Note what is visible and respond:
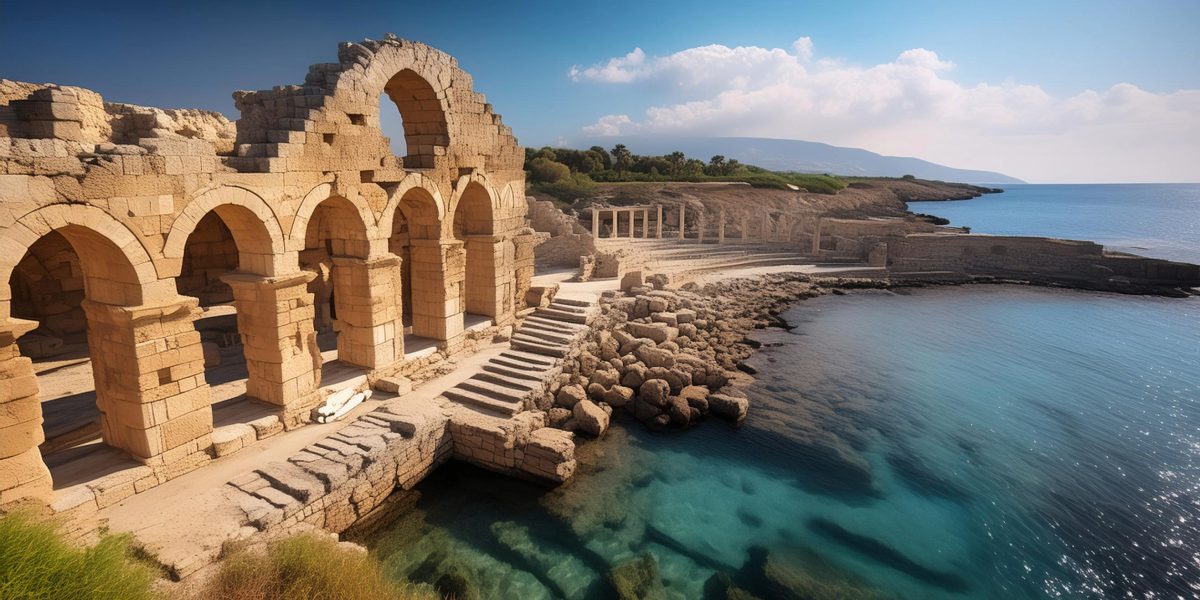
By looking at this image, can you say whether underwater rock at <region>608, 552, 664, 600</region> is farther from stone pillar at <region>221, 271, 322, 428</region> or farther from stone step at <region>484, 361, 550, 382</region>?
stone pillar at <region>221, 271, 322, 428</region>

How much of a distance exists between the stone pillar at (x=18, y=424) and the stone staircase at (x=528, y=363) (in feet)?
20.8

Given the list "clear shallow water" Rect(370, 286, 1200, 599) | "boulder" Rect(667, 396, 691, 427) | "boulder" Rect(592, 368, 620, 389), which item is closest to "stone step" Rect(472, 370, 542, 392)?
"boulder" Rect(592, 368, 620, 389)

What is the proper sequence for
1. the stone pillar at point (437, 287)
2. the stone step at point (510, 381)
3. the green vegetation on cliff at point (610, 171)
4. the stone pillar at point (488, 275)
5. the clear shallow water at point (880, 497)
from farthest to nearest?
the green vegetation on cliff at point (610, 171)
the stone pillar at point (488, 275)
the stone pillar at point (437, 287)
the stone step at point (510, 381)
the clear shallow water at point (880, 497)

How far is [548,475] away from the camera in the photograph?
10539 millimetres

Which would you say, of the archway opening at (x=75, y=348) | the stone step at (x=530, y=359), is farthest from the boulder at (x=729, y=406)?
the archway opening at (x=75, y=348)

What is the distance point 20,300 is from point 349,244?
7083mm

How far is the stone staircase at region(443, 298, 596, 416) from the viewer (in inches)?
475

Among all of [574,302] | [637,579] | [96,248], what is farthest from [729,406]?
[96,248]

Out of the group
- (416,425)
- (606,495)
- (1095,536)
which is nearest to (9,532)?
(416,425)

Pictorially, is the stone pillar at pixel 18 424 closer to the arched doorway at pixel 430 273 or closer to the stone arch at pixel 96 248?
the stone arch at pixel 96 248

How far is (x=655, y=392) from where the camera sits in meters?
13.6

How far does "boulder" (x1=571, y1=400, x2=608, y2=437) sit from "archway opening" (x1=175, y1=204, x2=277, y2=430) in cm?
589

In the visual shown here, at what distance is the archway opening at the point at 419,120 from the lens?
42.0ft

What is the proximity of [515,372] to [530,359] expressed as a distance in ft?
2.74
